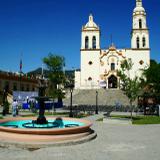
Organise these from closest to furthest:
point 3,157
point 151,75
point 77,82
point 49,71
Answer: point 3,157 < point 49,71 < point 151,75 < point 77,82

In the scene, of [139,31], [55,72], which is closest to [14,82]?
[55,72]

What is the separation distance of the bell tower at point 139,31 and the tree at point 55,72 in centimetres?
3724

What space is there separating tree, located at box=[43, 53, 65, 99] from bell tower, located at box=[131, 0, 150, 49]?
122 feet

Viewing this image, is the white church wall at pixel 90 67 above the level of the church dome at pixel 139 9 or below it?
below

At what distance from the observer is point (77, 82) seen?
6303 centimetres

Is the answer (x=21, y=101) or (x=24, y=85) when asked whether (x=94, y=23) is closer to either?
(x=24, y=85)

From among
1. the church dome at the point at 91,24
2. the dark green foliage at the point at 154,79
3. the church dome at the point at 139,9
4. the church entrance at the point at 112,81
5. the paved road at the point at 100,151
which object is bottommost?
the paved road at the point at 100,151

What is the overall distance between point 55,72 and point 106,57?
37.1 meters

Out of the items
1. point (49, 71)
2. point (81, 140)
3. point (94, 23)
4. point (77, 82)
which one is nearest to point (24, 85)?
point (77, 82)

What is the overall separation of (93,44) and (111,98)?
64.5 feet

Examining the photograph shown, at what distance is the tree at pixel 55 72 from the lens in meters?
29.0

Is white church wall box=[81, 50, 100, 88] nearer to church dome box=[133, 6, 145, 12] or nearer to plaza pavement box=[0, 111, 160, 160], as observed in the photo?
church dome box=[133, 6, 145, 12]

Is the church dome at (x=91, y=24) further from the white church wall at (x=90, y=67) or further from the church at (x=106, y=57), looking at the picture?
the white church wall at (x=90, y=67)

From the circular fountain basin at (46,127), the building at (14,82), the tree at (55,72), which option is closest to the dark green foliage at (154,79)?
the tree at (55,72)
